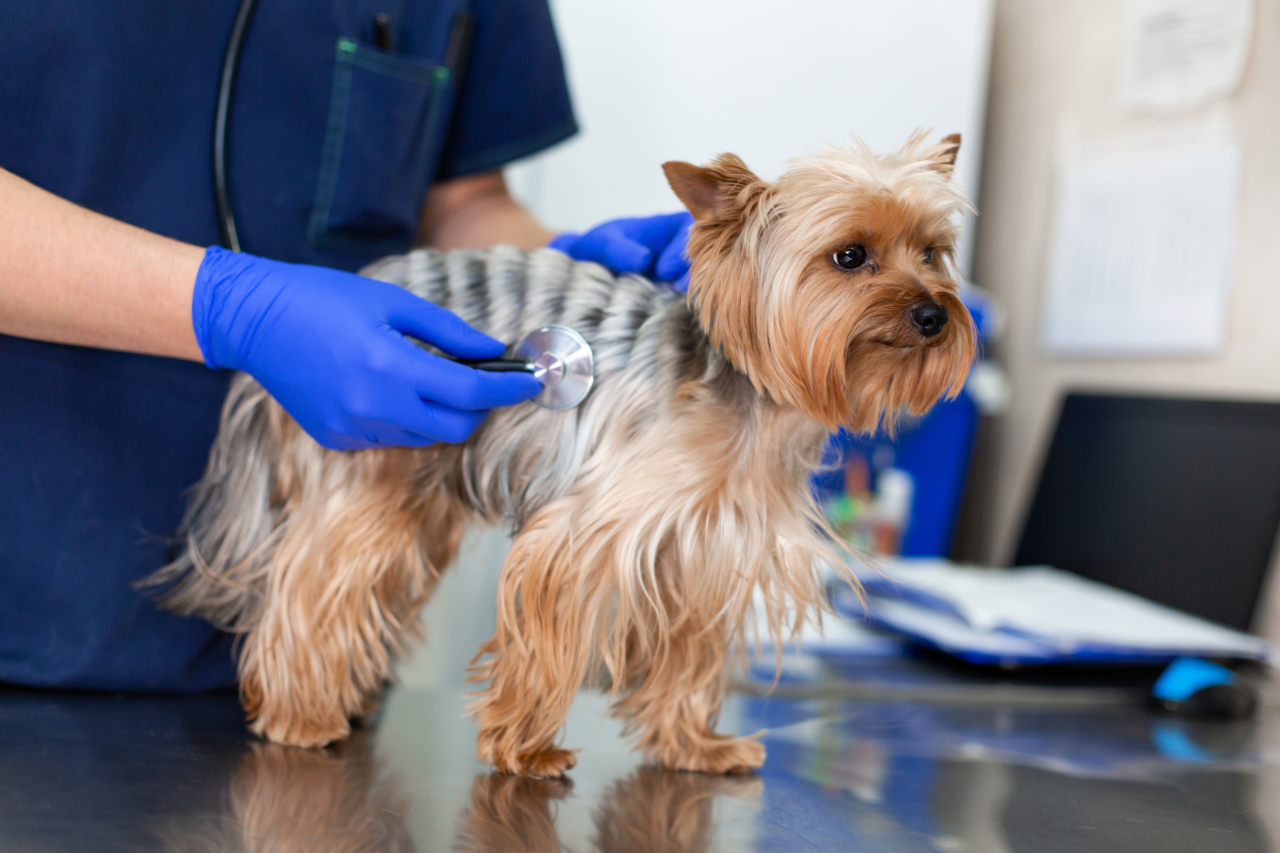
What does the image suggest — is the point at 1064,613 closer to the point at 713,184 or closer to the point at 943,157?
the point at 943,157

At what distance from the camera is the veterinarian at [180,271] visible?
0.97m

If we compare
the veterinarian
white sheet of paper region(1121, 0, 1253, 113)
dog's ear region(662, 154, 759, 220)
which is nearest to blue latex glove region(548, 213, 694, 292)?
the veterinarian

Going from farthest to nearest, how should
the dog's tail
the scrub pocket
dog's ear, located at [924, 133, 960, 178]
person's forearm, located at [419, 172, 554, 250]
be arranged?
1. person's forearm, located at [419, 172, 554, 250]
2. the scrub pocket
3. the dog's tail
4. dog's ear, located at [924, 133, 960, 178]

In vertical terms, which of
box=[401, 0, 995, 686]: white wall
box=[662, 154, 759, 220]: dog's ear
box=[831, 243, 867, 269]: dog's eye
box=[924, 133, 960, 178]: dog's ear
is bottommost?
box=[831, 243, 867, 269]: dog's eye

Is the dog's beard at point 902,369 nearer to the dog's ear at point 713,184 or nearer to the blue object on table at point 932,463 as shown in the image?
the dog's ear at point 713,184

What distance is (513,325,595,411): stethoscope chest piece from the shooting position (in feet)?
3.21

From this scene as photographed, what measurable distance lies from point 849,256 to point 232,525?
83 centimetres

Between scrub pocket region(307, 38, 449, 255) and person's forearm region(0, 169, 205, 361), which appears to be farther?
scrub pocket region(307, 38, 449, 255)

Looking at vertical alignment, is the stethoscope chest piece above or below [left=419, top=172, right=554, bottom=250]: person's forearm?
below

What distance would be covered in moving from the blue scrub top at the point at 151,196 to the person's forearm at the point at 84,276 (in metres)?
0.14

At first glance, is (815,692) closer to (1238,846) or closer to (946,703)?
(946,703)

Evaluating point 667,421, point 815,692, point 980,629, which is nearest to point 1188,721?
point 980,629

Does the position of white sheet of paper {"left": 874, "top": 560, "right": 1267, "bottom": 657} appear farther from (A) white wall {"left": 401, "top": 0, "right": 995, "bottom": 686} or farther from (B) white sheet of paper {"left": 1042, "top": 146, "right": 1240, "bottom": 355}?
(A) white wall {"left": 401, "top": 0, "right": 995, "bottom": 686}

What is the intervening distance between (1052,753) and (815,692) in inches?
14.5
